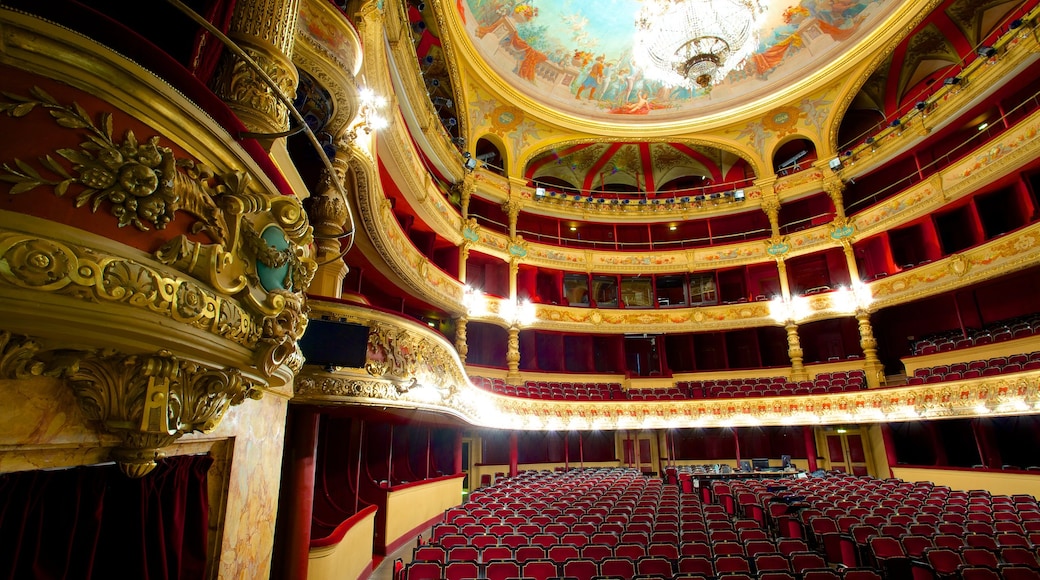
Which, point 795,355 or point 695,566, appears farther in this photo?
point 795,355

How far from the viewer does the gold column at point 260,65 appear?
2926 millimetres

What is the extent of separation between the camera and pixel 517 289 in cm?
1891

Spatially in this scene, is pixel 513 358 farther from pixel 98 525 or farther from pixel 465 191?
pixel 98 525

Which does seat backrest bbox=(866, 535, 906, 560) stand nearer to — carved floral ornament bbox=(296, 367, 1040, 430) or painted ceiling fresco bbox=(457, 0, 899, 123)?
carved floral ornament bbox=(296, 367, 1040, 430)

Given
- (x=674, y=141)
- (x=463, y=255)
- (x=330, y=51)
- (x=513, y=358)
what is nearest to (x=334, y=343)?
(x=330, y=51)

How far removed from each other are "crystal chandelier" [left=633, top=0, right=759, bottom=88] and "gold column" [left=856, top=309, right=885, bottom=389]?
31.3 ft

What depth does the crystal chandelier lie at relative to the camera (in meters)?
11.5

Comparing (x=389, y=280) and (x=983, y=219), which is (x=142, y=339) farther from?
(x=983, y=219)

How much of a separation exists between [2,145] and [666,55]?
13.1 metres

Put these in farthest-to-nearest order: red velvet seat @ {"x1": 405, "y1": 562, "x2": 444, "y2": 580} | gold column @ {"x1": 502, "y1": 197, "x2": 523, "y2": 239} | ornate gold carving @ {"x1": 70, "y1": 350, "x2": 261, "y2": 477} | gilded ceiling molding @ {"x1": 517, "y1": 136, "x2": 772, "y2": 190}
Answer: gilded ceiling molding @ {"x1": 517, "y1": 136, "x2": 772, "y2": 190}
gold column @ {"x1": 502, "y1": 197, "x2": 523, "y2": 239}
red velvet seat @ {"x1": 405, "y1": 562, "x2": 444, "y2": 580}
ornate gold carving @ {"x1": 70, "y1": 350, "x2": 261, "y2": 477}

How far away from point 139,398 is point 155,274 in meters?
0.47

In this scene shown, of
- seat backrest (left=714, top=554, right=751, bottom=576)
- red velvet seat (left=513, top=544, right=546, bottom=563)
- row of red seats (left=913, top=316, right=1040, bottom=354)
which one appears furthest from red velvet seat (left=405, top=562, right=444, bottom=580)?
row of red seats (left=913, top=316, right=1040, bottom=354)

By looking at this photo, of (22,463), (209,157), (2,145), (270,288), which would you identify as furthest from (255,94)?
(22,463)

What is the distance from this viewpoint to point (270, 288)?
7.64 ft
